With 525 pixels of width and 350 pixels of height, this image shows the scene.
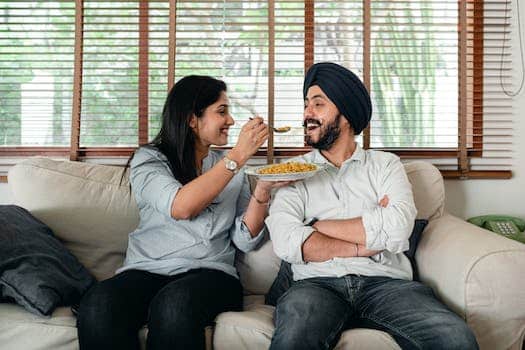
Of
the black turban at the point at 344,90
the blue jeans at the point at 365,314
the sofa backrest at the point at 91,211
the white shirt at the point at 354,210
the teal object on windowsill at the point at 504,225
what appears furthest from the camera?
the teal object on windowsill at the point at 504,225

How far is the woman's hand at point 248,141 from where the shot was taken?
5.83ft

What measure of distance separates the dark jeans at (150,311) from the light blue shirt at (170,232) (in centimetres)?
13

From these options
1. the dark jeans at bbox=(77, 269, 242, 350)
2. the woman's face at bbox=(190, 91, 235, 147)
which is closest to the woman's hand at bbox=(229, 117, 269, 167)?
the woman's face at bbox=(190, 91, 235, 147)

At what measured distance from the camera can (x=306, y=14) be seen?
2.56 meters

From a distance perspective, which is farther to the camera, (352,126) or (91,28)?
(91,28)

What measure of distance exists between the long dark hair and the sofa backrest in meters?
0.29

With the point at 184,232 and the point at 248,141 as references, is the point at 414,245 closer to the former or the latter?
the point at 248,141

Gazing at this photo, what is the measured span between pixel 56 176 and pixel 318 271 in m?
1.16

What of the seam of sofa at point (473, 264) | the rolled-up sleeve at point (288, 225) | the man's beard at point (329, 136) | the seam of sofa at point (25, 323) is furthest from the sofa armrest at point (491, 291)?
the seam of sofa at point (25, 323)

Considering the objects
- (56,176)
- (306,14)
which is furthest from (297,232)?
(306,14)

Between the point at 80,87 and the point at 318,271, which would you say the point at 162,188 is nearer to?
the point at 318,271

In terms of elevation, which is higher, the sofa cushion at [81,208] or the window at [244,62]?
the window at [244,62]

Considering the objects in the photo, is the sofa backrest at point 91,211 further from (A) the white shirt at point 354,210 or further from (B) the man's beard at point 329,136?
(B) the man's beard at point 329,136

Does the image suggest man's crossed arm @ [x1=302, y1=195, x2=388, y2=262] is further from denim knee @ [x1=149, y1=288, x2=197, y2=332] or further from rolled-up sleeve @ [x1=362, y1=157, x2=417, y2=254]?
denim knee @ [x1=149, y1=288, x2=197, y2=332]
